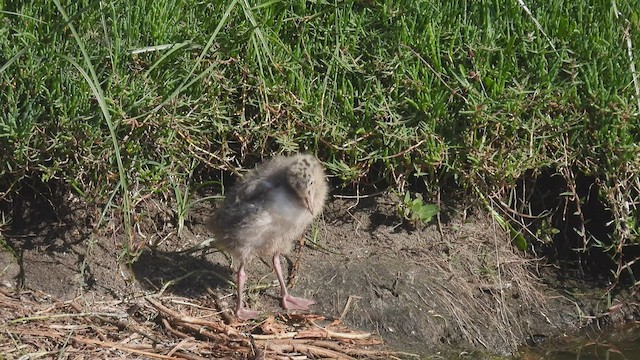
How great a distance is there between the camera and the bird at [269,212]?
5004mm

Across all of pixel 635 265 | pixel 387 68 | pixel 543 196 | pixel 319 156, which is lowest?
pixel 635 265

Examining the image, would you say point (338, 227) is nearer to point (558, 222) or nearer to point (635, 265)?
point (558, 222)

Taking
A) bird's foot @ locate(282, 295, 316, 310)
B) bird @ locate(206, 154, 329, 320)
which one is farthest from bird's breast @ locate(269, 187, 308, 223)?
bird's foot @ locate(282, 295, 316, 310)

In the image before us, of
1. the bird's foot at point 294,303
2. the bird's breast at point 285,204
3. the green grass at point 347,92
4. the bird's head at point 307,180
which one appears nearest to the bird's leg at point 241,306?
the bird's foot at point 294,303

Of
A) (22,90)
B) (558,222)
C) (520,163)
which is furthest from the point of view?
(558,222)

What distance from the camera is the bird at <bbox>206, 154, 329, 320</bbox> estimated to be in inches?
197

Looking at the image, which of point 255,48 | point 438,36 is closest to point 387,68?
point 438,36

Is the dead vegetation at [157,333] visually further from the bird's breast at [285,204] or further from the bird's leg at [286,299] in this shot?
the bird's breast at [285,204]

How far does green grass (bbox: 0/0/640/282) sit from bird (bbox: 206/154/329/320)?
404 mm

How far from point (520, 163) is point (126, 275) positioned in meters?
2.21

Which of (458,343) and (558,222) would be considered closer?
(458,343)

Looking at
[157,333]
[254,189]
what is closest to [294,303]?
[254,189]

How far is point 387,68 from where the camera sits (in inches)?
221

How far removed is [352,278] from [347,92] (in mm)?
1038
